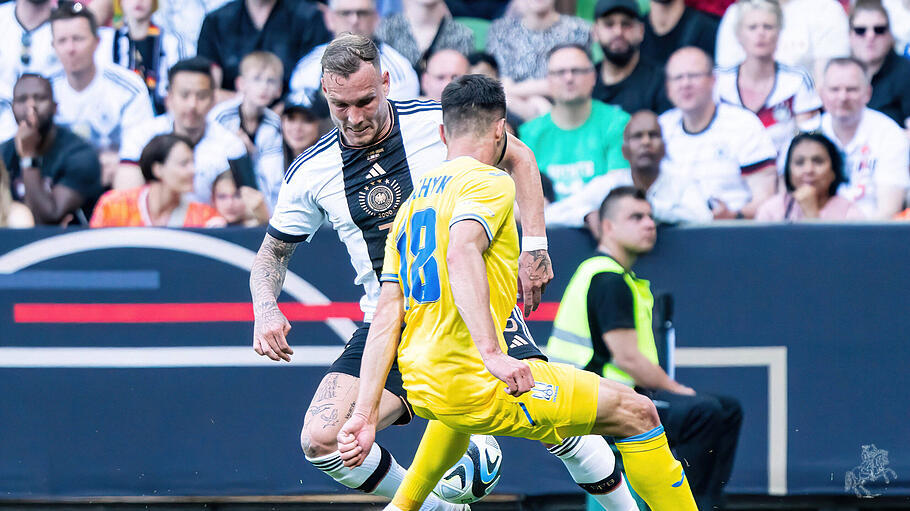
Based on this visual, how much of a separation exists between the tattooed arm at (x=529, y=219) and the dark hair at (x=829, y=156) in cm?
252

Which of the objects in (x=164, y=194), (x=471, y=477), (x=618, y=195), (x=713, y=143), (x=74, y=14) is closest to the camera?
(x=471, y=477)

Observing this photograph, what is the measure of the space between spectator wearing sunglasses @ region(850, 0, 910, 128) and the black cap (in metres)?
1.38

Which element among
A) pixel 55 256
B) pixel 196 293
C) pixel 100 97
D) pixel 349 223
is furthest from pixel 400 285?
pixel 100 97

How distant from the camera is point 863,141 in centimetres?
692

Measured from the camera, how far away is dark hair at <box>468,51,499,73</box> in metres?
7.39

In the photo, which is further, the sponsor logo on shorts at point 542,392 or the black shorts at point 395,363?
the black shorts at point 395,363

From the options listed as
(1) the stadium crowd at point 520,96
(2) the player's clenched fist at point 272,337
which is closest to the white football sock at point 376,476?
(2) the player's clenched fist at point 272,337

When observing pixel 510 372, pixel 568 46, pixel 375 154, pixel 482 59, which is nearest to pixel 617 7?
pixel 568 46

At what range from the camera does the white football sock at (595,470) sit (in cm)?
475

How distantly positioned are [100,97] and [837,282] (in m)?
4.88

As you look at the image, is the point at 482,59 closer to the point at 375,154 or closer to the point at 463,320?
the point at 375,154

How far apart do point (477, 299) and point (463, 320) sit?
0.16m

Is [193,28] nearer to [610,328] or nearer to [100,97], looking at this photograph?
[100,97]

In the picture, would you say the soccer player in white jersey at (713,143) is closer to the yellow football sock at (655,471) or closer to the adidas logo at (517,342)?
the adidas logo at (517,342)
